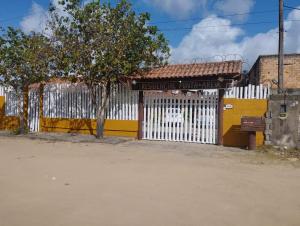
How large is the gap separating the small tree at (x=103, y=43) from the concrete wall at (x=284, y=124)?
15.1 ft

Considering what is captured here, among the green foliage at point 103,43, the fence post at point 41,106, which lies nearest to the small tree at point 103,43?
the green foliage at point 103,43

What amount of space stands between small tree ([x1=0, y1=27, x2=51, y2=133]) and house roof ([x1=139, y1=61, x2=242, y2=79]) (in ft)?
12.0

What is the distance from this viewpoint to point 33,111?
53.9 feet

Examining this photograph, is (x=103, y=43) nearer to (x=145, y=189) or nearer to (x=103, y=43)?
(x=103, y=43)

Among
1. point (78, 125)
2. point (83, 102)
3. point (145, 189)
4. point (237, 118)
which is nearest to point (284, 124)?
point (237, 118)

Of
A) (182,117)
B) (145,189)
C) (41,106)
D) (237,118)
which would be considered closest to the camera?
(145,189)

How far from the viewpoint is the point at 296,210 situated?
17.8 feet

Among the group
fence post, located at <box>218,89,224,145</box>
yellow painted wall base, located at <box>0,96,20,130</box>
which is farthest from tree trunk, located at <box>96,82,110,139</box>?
yellow painted wall base, located at <box>0,96,20,130</box>

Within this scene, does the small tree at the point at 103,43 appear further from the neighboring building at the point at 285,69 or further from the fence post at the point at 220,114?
the neighboring building at the point at 285,69

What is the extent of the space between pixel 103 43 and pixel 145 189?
750 centimetres

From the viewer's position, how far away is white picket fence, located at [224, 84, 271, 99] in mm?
11945

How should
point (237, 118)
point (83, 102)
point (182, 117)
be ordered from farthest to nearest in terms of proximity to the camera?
1. point (83, 102)
2. point (182, 117)
3. point (237, 118)

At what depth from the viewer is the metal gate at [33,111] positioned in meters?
16.3

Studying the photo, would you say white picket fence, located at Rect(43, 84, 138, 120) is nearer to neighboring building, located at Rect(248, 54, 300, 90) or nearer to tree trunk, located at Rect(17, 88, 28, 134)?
tree trunk, located at Rect(17, 88, 28, 134)
